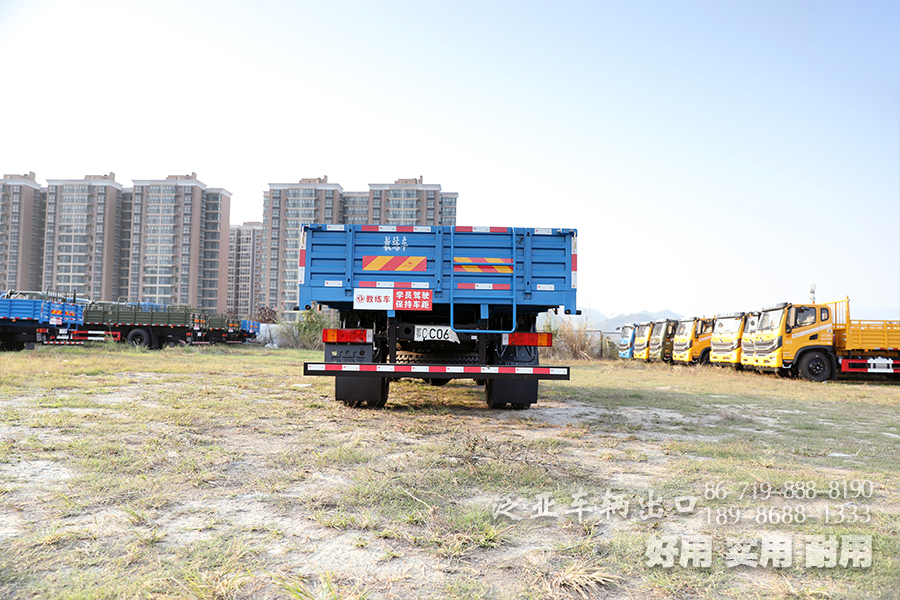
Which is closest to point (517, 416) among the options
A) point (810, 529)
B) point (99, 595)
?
point (810, 529)

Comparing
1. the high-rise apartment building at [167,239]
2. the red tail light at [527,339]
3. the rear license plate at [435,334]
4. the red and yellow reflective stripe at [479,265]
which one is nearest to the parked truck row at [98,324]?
the rear license plate at [435,334]

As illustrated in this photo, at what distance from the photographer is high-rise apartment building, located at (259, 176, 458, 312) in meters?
81.5

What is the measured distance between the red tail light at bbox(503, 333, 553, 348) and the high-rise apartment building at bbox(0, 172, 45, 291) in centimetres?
9769

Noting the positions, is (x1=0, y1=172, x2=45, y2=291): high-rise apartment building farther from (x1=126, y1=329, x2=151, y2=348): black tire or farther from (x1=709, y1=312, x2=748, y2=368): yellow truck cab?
(x1=709, y1=312, x2=748, y2=368): yellow truck cab

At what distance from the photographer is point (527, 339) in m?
6.86

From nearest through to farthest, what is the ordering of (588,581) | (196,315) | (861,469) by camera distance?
(588,581)
(861,469)
(196,315)

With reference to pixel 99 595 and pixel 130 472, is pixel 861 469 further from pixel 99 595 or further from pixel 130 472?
pixel 130 472

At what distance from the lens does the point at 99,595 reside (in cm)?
194

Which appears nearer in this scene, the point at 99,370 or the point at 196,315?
the point at 99,370

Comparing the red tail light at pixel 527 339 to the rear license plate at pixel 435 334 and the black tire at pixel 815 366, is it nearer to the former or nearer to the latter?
the rear license plate at pixel 435 334

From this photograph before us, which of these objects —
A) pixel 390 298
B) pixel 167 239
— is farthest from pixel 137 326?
pixel 167 239

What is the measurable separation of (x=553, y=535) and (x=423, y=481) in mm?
1081

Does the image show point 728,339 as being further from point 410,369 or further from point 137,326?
point 137,326

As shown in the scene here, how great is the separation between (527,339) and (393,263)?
1.94m
